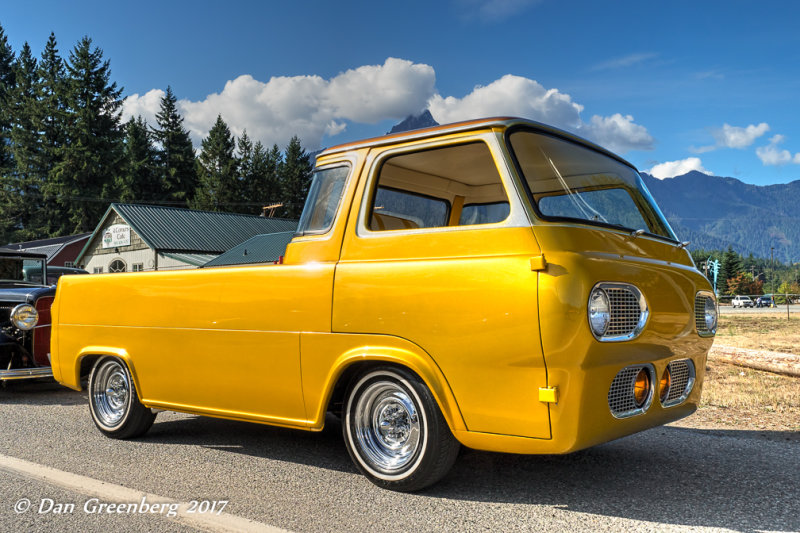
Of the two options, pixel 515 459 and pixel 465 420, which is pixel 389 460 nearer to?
pixel 465 420

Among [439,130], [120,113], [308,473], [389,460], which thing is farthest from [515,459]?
[120,113]

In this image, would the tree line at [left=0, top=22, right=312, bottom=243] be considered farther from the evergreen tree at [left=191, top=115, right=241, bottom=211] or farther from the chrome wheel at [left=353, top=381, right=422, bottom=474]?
the chrome wheel at [left=353, top=381, right=422, bottom=474]

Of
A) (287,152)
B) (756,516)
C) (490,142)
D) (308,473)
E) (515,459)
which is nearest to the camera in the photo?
(756,516)

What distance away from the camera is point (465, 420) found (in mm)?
3637

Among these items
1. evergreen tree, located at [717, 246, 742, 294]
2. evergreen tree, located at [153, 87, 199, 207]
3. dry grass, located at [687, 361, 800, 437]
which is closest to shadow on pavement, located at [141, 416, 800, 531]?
dry grass, located at [687, 361, 800, 437]

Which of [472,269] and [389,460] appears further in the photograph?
[389,460]

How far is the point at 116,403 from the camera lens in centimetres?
573

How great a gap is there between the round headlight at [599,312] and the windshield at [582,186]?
499mm

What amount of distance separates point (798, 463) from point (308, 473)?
344 centimetres

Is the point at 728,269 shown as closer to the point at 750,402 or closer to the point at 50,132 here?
the point at 50,132

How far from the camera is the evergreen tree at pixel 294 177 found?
7456 cm

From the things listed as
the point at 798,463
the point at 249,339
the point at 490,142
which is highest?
the point at 490,142

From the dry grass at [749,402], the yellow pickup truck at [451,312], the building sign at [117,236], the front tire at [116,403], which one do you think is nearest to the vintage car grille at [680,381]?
the yellow pickup truck at [451,312]

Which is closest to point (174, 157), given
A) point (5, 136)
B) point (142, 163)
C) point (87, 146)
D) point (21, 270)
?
point (142, 163)
